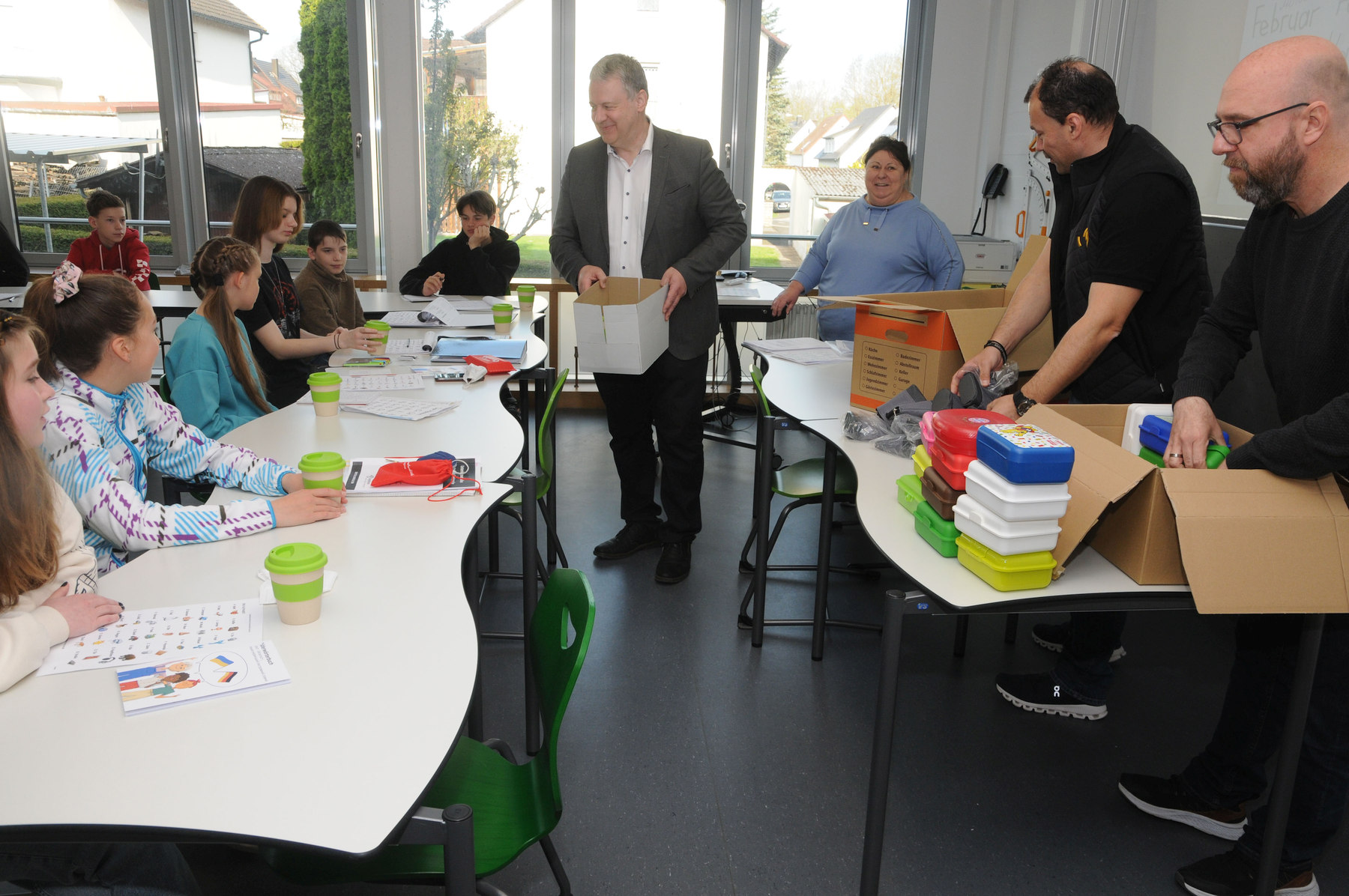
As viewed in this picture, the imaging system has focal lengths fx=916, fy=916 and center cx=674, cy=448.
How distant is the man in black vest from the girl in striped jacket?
5.60 feet

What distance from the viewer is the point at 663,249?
3404mm

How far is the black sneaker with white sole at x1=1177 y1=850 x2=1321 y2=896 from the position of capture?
6.12 feet

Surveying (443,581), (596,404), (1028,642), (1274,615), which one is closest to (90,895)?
(443,581)

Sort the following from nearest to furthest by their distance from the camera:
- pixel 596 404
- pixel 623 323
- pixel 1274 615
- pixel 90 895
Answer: pixel 90 895
pixel 1274 615
pixel 623 323
pixel 596 404

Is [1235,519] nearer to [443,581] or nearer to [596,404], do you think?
[443,581]

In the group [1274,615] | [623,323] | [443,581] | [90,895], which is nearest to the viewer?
[90,895]

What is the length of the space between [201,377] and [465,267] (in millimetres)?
2462

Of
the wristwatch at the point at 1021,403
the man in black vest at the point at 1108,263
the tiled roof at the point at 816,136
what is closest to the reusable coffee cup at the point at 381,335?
the man in black vest at the point at 1108,263

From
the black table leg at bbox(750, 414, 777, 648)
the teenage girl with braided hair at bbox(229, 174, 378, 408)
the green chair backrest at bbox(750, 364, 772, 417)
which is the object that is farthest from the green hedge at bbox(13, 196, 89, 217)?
the black table leg at bbox(750, 414, 777, 648)

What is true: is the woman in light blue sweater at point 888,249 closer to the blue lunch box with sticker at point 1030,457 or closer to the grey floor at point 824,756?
the grey floor at point 824,756

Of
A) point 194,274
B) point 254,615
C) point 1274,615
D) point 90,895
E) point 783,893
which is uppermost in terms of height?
point 194,274

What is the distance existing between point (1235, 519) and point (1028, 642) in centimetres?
168

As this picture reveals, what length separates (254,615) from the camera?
139 cm

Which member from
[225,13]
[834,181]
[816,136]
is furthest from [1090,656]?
[225,13]
